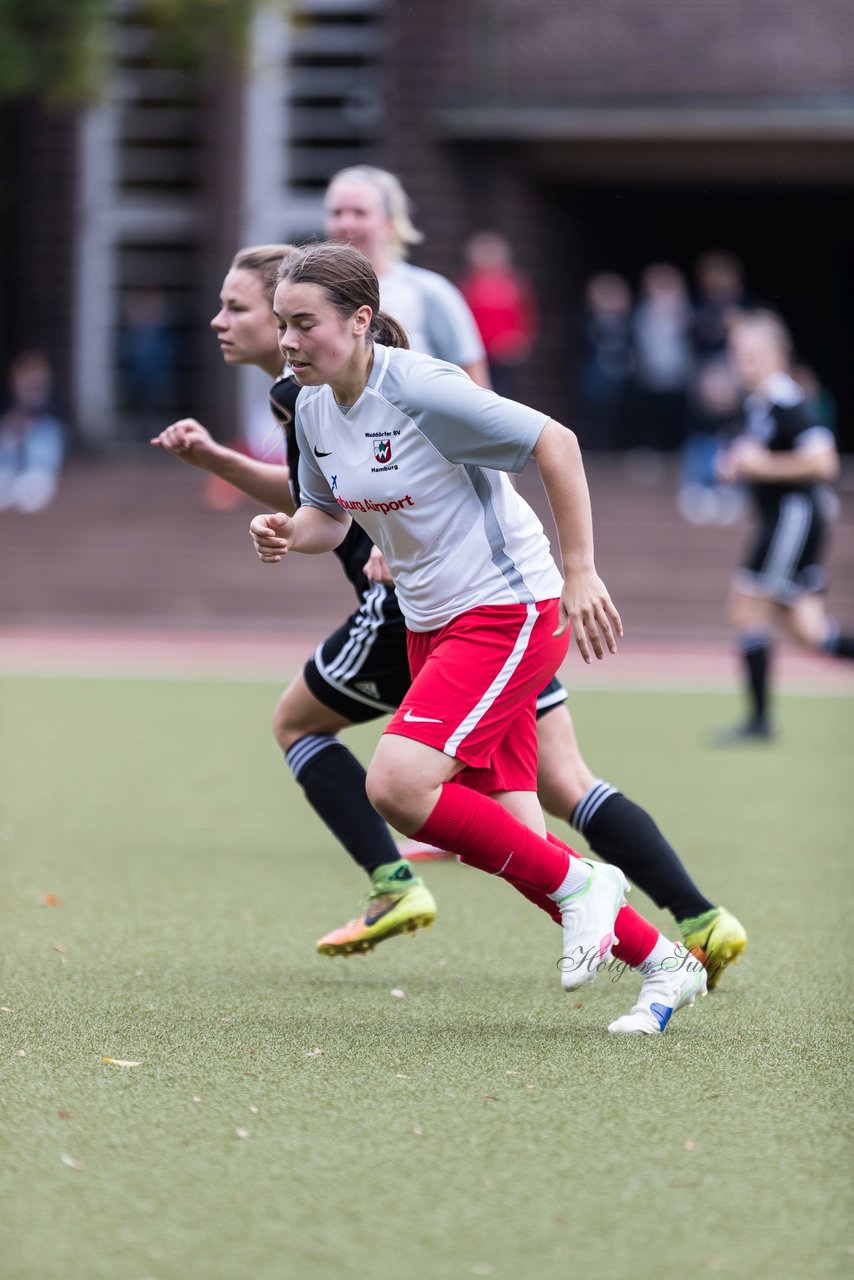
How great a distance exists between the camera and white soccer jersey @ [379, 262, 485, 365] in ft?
18.6

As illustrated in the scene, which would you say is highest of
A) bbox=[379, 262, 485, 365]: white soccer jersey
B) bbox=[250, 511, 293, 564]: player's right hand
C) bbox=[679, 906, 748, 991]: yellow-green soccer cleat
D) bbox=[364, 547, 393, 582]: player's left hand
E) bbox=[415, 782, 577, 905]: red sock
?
bbox=[379, 262, 485, 365]: white soccer jersey

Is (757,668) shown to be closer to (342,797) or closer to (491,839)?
(342,797)

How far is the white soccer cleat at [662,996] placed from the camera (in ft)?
13.5

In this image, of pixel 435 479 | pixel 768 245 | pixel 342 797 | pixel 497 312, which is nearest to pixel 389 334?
pixel 435 479

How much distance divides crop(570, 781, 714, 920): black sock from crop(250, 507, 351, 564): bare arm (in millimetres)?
904

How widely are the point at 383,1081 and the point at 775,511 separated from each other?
6657 mm

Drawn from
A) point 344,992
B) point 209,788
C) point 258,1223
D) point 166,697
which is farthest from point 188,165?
point 258,1223

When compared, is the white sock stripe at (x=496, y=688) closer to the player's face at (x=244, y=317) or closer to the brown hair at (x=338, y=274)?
the brown hair at (x=338, y=274)

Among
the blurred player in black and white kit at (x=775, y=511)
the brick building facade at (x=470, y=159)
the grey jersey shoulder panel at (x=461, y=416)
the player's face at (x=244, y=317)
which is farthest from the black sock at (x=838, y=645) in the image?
the brick building facade at (x=470, y=159)

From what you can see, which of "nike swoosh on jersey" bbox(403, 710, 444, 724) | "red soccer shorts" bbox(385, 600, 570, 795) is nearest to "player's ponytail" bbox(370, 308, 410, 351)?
"red soccer shorts" bbox(385, 600, 570, 795)

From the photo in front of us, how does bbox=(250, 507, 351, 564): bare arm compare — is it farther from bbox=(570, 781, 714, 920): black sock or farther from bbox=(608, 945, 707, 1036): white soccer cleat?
bbox=(608, 945, 707, 1036): white soccer cleat

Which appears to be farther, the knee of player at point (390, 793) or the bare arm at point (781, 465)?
the bare arm at point (781, 465)

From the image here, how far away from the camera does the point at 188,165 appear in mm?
24359

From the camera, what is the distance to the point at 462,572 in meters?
4.14
